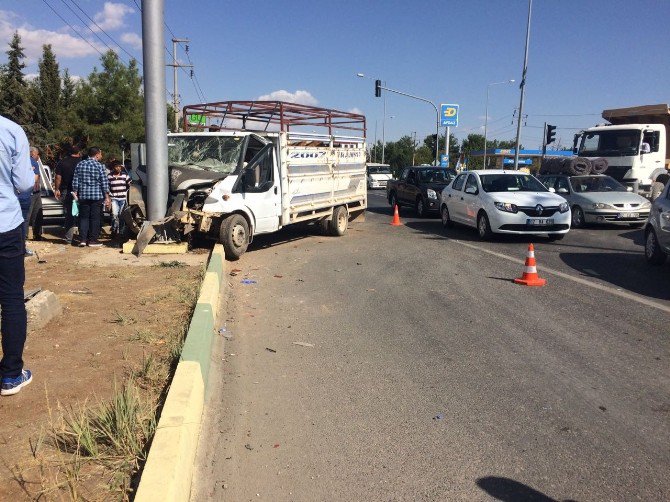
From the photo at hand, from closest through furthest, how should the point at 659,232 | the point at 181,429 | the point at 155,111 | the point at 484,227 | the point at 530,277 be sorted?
the point at 181,429 < the point at 530,277 < the point at 659,232 < the point at 155,111 < the point at 484,227

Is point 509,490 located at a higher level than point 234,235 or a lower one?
lower

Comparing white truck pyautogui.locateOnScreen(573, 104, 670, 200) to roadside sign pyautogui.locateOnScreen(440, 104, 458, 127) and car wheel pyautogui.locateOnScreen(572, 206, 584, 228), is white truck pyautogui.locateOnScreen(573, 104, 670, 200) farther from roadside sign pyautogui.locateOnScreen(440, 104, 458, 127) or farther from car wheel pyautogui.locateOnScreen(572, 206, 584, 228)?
roadside sign pyautogui.locateOnScreen(440, 104, 458, 127)

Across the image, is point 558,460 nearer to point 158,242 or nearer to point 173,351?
point 173,351

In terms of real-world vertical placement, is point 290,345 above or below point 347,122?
below

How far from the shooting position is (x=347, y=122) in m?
14.9

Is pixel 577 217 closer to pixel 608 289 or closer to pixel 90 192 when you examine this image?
pixel 608 289

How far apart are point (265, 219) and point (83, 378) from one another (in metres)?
6.83

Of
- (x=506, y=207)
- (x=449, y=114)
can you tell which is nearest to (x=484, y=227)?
(x=506, y=207)

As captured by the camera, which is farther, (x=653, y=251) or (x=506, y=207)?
(x=506, y=207)

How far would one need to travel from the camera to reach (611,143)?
20.1 meters

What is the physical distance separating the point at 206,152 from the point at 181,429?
8.36 meters

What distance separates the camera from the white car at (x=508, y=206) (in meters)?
12.0

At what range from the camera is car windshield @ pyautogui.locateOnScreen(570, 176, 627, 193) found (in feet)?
52.4

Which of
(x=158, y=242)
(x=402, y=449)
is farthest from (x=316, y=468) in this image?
(x=158, y=242)
